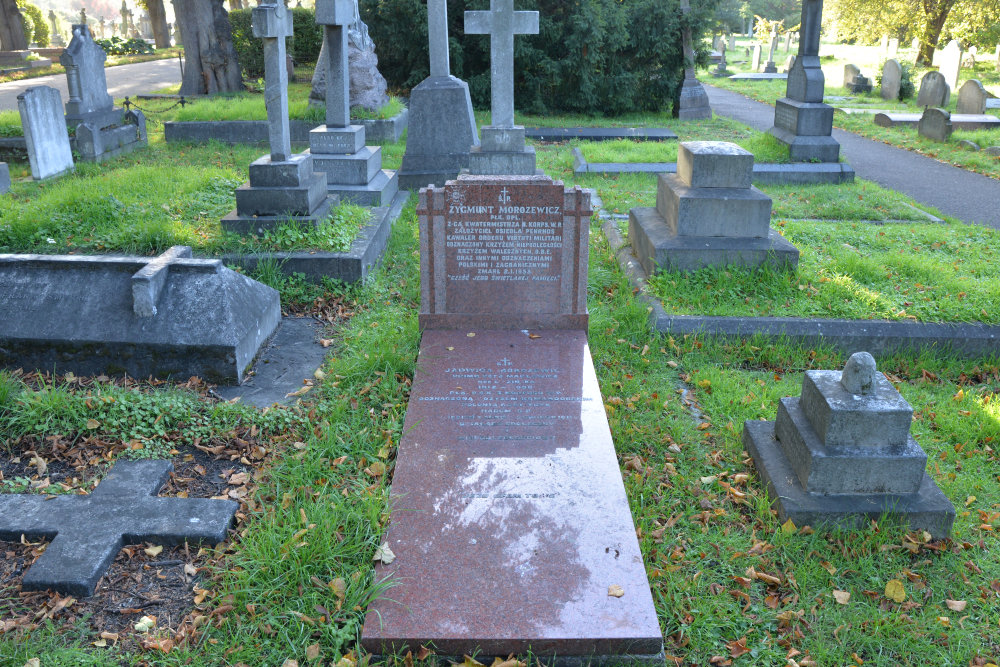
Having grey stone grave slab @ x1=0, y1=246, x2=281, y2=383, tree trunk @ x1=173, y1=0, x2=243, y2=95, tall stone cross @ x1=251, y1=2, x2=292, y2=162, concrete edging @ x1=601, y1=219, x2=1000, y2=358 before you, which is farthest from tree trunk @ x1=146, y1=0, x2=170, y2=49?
concrete edging @ x1=601, y1=219, x2=1000, y2=358

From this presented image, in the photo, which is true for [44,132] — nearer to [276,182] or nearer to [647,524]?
A: [276,182]

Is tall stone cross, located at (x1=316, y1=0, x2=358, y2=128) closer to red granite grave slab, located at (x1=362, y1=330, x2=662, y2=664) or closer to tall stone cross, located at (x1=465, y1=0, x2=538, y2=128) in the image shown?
tall stone cross, located at (x1=465, y1=0, x2=538, y2=128)

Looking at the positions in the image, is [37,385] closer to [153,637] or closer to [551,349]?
[153,637]

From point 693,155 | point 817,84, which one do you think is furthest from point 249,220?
point 817,84

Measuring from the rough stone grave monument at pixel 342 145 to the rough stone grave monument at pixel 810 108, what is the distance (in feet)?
20.5

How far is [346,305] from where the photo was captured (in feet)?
19.4

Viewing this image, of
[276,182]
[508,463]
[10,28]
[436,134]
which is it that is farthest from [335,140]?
[10,28]

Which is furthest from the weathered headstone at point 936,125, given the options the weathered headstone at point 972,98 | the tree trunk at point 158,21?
the tree trunk at point 158,21

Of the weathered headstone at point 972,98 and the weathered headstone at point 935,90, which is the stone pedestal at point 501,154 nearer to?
the weathered headstone at point 972,98

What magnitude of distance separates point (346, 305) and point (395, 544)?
10.4ft

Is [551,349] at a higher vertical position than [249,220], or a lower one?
lower

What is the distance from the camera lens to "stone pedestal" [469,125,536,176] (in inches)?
333

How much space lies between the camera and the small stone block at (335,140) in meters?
8.37

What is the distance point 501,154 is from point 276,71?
9.20 ft
